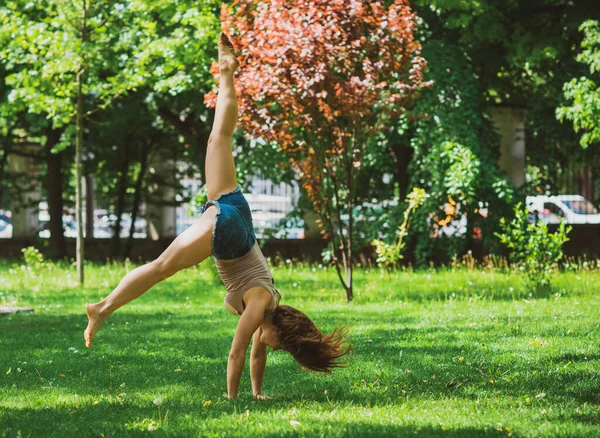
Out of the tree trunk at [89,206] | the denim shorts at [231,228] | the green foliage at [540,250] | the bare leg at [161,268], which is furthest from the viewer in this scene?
the tree trunk at [89,206]

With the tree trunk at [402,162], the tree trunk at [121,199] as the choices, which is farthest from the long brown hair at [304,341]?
the tree trunk at [121,199]

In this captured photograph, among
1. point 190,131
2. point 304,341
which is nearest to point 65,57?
point 190,131

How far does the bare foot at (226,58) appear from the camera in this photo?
5.93 meters

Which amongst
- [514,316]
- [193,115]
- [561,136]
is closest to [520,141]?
[561,136]

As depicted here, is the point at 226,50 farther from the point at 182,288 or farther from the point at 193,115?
the point at 193,115

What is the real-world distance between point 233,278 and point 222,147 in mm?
858

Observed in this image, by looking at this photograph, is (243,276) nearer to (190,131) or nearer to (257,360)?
(257,360)

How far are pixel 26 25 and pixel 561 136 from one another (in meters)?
10.3

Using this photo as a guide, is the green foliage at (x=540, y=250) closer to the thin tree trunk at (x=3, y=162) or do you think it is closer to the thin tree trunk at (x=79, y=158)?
the thin tree trunk at (x=79, y=158)

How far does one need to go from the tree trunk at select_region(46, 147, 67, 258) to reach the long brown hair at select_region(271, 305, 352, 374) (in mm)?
18027

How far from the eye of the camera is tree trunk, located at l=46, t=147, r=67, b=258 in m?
22.6

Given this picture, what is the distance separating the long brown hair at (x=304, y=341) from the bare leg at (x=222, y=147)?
2.87 ft

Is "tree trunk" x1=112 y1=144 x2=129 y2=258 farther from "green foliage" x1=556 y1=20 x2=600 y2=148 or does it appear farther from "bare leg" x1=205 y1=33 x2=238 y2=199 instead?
"bare leg" x1=205 y1=33 x2=238 y2=199

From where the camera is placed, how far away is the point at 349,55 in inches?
431
